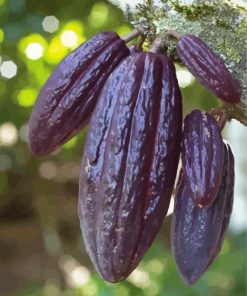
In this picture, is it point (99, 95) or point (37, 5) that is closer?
point (99, 95)

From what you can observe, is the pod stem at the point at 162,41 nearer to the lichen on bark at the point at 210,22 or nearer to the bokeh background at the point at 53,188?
the lichen on bark at the point at 210,22

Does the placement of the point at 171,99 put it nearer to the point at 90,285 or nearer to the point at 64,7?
the point at 90,285

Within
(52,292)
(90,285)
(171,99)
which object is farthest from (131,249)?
(52,292)

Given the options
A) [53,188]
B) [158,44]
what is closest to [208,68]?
[158,44]

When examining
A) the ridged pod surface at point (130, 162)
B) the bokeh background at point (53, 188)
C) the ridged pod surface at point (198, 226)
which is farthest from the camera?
the bokeh background at point (53, 188)

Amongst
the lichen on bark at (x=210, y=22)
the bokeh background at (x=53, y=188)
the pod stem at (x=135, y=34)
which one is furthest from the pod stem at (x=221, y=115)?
the bokeh background at (x=53, y=188)

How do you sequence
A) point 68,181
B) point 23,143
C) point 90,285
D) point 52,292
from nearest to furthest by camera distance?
point 90,285 < point 23,143 < point 52,292 < point 68,181
